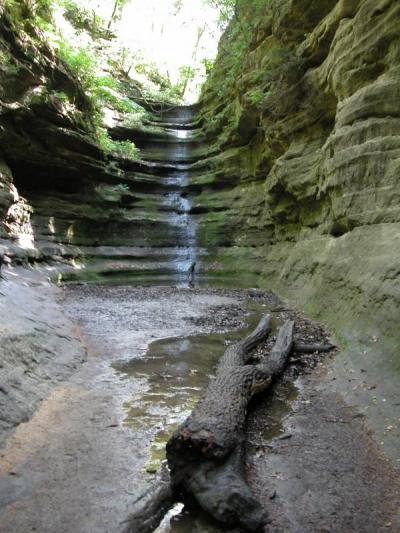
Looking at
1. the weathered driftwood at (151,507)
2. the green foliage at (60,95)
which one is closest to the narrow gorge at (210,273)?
the weathered driftwood at (151,507)

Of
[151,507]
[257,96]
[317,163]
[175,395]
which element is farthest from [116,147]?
[151,507]

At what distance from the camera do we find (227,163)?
64.4 feet

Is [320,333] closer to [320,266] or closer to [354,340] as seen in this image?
[354,340]

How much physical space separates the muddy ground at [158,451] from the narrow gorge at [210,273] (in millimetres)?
21

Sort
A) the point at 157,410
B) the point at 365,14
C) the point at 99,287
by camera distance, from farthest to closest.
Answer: the point at 99,287 < the point at 365,14 < the point at 157,410

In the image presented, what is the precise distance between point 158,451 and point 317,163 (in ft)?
34.7

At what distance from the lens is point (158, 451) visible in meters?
4.05

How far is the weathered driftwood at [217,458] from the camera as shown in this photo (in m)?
3.00

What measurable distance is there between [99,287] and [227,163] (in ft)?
29.8

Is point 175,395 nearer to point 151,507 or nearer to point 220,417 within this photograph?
point 220,417

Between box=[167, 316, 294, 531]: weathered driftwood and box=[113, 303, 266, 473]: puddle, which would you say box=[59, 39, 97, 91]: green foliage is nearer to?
box=[113, 303, 266, 473]: puddle

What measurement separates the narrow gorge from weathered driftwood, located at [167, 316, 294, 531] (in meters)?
0.11

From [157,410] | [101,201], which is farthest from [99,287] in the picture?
[157,410]

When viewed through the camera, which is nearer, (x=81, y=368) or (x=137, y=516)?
(x=137, y=516)
